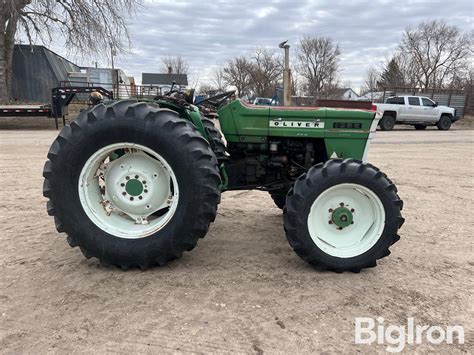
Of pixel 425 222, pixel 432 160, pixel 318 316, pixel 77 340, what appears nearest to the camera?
pixel 77 340

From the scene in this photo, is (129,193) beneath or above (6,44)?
beneath

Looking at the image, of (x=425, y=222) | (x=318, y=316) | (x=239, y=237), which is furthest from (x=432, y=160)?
(x=318, y=316)

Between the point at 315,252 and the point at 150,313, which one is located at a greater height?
the point at 315,252

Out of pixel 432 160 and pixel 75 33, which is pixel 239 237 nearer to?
pixel 432 160

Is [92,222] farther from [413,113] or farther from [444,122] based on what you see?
[444,122]

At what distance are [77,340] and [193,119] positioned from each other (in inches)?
89.1

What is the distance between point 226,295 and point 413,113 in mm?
21414

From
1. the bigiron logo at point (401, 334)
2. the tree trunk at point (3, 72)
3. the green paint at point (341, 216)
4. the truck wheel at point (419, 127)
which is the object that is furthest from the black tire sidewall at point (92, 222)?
the tree trunk at point (3, 72)

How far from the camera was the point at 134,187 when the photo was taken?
3.65 m

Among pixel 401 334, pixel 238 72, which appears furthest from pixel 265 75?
pixel 401 334

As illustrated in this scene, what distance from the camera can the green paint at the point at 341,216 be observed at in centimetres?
365

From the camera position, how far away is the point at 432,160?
1059 centimetres

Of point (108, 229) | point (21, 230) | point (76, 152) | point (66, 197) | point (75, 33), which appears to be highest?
Answer: point (75, 33)

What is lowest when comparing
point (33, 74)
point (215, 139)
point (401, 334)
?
point (401, 334)
